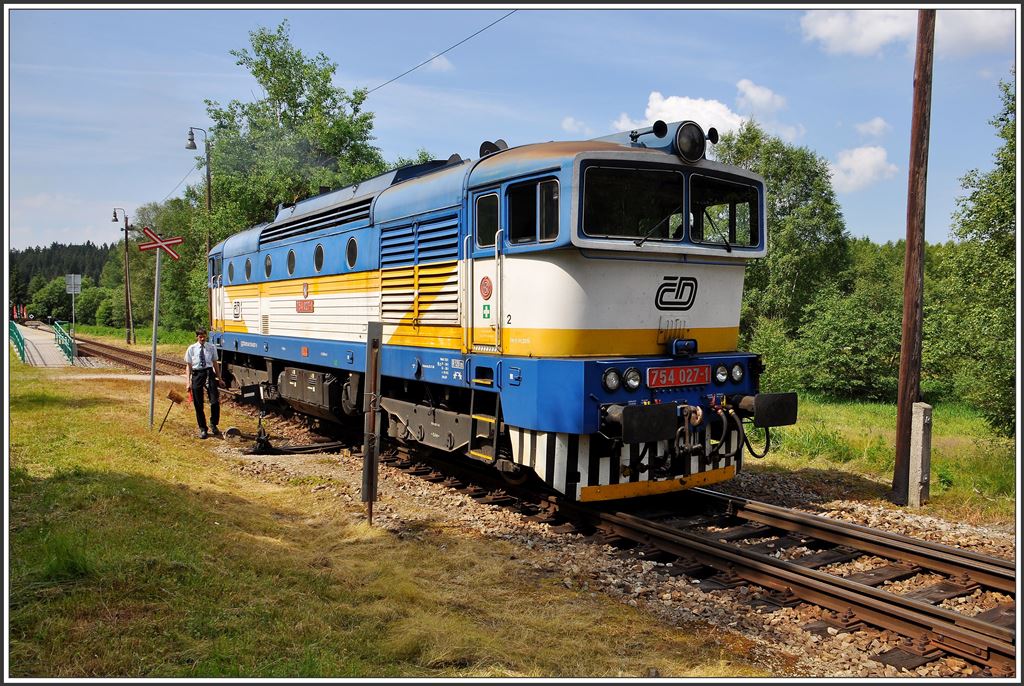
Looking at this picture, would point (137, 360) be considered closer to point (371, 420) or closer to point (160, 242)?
point (160, 242)

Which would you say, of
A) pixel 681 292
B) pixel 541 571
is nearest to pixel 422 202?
pixel 681 292

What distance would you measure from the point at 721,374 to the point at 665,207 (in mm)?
2026

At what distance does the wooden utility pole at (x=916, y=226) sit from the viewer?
9.58 meters

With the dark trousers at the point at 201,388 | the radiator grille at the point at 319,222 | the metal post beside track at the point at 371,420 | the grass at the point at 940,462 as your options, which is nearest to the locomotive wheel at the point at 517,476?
the metal post beside track at the point at 371,420

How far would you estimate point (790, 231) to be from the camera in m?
34.9

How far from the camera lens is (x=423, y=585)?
238 inches

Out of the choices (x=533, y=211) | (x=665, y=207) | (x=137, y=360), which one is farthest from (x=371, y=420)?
(x=137, y=360)

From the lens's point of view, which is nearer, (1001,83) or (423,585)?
(423,585)

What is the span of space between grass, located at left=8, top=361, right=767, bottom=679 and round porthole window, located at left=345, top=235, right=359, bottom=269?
3.95m

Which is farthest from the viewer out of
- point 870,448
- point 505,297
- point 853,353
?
point 853,353

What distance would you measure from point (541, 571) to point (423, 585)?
3.92 feet

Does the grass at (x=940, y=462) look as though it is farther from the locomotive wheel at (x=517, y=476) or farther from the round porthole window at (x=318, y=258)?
the round porthole window at (x=318, y=258)

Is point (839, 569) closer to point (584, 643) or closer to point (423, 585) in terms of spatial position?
point (584, 643)

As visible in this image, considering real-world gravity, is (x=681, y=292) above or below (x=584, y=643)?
above
